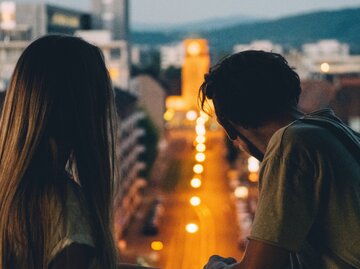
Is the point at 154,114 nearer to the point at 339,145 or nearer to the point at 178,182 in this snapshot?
the point at 178,182

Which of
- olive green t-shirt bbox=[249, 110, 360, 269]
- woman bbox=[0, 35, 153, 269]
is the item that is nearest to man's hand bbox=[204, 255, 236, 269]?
olive green t-shirt bbox=[249, 110, 360, 269]

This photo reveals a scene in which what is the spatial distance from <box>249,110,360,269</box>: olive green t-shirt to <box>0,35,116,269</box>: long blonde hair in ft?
1.13

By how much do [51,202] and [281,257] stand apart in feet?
1.67

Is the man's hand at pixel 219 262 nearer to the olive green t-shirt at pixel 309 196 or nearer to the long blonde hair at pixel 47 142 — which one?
the olive green t-shirt at pixel 309 196

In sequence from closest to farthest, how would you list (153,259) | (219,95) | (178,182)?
(219,95), (153,259), (178,182)

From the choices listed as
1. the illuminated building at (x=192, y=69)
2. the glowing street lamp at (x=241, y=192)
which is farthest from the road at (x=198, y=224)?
the illuminated building at (x=192, y=69)

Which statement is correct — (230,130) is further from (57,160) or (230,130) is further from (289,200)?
(57,160)

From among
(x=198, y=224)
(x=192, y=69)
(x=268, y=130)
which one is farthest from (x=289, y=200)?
(x=192, y=69)

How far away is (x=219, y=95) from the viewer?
2217 millimetres

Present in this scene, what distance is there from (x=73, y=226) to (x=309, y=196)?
0.51 m

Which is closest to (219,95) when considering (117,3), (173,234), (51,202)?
(51,202)

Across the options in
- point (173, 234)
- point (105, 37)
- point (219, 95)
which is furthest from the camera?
point (105, 37)

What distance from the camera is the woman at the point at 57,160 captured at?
75.3 inches

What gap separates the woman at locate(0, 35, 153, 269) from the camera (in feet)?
6.28
